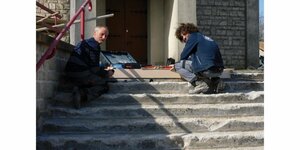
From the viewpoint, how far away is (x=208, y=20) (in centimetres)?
1220

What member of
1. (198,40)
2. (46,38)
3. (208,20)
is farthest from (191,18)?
(46,38)

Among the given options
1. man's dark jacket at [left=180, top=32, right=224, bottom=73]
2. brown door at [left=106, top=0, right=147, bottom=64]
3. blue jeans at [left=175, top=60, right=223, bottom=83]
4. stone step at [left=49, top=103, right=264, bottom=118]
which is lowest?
stone step at [left=49, top=103, right=264, bottom=118]

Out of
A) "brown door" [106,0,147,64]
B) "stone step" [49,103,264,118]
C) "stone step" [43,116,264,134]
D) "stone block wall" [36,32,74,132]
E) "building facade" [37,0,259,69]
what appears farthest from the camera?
"brown door" [106,0,147,64]

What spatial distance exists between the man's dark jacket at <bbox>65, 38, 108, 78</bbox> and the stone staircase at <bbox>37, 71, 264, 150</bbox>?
34 cm

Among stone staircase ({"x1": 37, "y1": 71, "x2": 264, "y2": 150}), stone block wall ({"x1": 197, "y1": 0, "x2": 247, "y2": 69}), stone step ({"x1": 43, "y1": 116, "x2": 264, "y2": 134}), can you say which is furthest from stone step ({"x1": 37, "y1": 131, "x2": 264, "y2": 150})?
stone block wall ({"x1": 197, "y1": 0, "x2": 247, "y2": 69})

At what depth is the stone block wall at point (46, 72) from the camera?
5.22 metres

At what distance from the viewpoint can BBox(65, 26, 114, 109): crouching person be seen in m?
5.90

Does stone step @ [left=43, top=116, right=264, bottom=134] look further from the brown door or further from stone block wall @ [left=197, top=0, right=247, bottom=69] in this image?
stone block wall @ [left=197, top=0, right=247, bottom=69]

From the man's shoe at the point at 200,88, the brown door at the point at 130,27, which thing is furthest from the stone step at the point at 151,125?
the brown door at the point at 130,27

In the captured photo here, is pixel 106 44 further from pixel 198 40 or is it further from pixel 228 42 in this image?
pixel 198 40

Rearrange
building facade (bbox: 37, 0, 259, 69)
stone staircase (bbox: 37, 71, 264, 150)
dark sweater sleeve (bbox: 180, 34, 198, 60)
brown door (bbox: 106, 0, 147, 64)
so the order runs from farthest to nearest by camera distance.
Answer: brown door (bbox: 106, 0, 147, 64), building facade (bbox: 37, 0, 259, 69), dark sweater sleeve (bbox: 180, 34, 198, 60), stone staircase (bbox: 37, 71, 264, 150)
